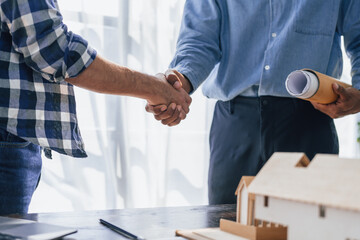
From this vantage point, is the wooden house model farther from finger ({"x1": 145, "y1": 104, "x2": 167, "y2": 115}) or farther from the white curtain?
the white curtain

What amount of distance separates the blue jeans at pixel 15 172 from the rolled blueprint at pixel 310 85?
0.71 meters

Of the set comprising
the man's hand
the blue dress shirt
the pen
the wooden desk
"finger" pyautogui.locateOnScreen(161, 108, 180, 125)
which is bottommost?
the wooden desk

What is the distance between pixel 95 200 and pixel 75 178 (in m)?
0.18

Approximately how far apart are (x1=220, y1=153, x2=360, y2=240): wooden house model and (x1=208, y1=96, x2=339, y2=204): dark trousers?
2.35 feet

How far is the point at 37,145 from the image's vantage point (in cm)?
109

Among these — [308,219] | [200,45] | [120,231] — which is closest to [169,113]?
[200,45]

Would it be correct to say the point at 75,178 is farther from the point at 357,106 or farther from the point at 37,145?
the point at 357,106

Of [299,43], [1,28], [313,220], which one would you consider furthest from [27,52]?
[299,43]

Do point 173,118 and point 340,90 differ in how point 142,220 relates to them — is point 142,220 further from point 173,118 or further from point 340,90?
point 173,118

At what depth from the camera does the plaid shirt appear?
97cm

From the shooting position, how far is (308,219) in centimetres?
54

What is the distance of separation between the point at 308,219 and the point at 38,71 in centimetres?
76

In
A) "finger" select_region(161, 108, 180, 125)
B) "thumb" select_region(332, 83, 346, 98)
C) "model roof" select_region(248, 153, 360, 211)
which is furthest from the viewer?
"finger" select_region(161, 108, 180, 125)

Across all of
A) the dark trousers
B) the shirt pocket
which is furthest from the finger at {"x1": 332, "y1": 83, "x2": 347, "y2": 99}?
the shirt pocket
